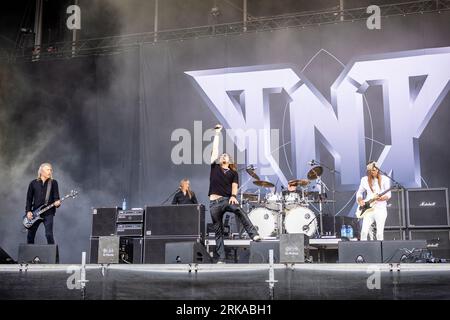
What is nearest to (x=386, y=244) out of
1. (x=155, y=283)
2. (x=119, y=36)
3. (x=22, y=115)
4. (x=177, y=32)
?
(x=155, y=283)

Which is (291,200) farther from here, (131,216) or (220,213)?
(131,216)

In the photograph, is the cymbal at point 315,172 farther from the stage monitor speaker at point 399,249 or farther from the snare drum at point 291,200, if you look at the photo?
the stage monitor speaker at point 399,249

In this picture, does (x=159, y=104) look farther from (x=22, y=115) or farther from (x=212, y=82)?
(x=22, y=115)

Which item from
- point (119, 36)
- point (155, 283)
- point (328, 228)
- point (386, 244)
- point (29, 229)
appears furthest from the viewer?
point (119, 36)

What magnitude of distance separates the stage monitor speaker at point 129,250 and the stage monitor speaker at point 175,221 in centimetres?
26

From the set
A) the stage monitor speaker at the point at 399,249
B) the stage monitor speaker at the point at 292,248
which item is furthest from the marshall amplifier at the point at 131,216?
the stage monitor speaker at the point at 399,249

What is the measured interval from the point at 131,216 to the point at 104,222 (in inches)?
23.9

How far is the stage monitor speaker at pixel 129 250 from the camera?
33.2 feet

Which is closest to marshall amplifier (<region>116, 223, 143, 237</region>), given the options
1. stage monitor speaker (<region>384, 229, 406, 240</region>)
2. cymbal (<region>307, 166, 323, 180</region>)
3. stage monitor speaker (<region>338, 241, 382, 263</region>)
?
cymbal (<region>307, 166, 323, 180</region>)

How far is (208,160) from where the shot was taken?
12891 millimetres
